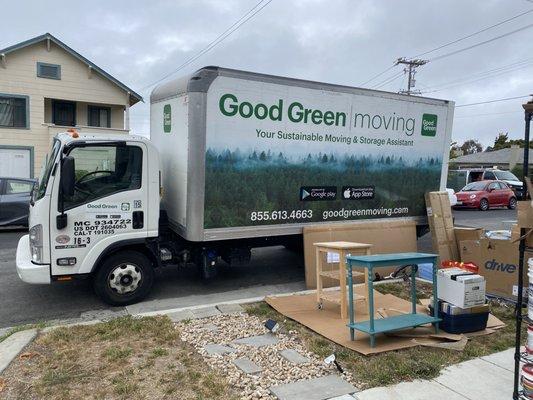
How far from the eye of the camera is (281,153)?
7.17 metres

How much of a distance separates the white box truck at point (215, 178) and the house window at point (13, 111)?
17.6 meters

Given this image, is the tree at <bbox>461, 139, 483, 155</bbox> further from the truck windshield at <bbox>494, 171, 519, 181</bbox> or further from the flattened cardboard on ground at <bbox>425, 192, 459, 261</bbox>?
the flattened cardboard on ground at <bbox>425, 192, 459, 261</bbox>

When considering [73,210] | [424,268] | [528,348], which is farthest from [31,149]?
[528,348]

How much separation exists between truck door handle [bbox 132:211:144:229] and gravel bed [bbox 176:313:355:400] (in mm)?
1570

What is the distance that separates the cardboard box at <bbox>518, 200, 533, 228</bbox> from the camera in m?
3.45

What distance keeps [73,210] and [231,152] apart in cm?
224

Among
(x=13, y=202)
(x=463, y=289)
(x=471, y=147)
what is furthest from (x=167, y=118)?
(x=471, y=147)

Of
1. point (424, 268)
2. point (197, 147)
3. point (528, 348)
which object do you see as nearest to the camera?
point (528, 348)

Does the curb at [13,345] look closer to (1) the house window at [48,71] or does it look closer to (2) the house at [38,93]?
(2) the house at [38,93]

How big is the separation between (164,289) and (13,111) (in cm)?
1911

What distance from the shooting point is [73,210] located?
592 cm

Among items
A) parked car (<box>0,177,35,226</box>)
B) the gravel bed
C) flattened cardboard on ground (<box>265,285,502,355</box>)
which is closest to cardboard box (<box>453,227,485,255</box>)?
flattened cardboard on ground (<box>265,285,502,355</box>)

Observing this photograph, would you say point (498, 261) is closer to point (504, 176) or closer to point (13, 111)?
point (504, 176)

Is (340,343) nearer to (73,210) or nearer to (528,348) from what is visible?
A: (528,348)
